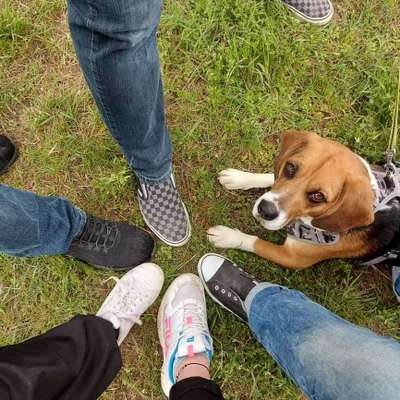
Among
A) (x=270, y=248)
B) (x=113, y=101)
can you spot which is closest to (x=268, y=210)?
(x=270, y=248)

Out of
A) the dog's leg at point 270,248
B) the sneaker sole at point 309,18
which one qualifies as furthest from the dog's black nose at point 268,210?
the sneaker sole at point 309,18

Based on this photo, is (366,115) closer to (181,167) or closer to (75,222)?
(181,167)

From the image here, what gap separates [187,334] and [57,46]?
7.83 ft

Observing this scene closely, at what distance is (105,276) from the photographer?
331 centimetres

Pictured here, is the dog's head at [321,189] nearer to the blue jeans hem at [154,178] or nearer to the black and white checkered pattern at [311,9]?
the blue jeans hem at [154,178]

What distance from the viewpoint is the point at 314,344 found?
2209 mm

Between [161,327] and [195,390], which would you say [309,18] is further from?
[195,390]

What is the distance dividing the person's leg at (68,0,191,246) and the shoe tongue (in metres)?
1.11

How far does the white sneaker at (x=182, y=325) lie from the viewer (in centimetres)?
299

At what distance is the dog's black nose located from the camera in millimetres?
2688

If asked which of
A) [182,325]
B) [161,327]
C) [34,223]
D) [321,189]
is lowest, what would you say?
[161,327]

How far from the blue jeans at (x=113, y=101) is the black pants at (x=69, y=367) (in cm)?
54

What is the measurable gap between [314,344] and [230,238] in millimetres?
1196

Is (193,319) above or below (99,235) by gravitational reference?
below
